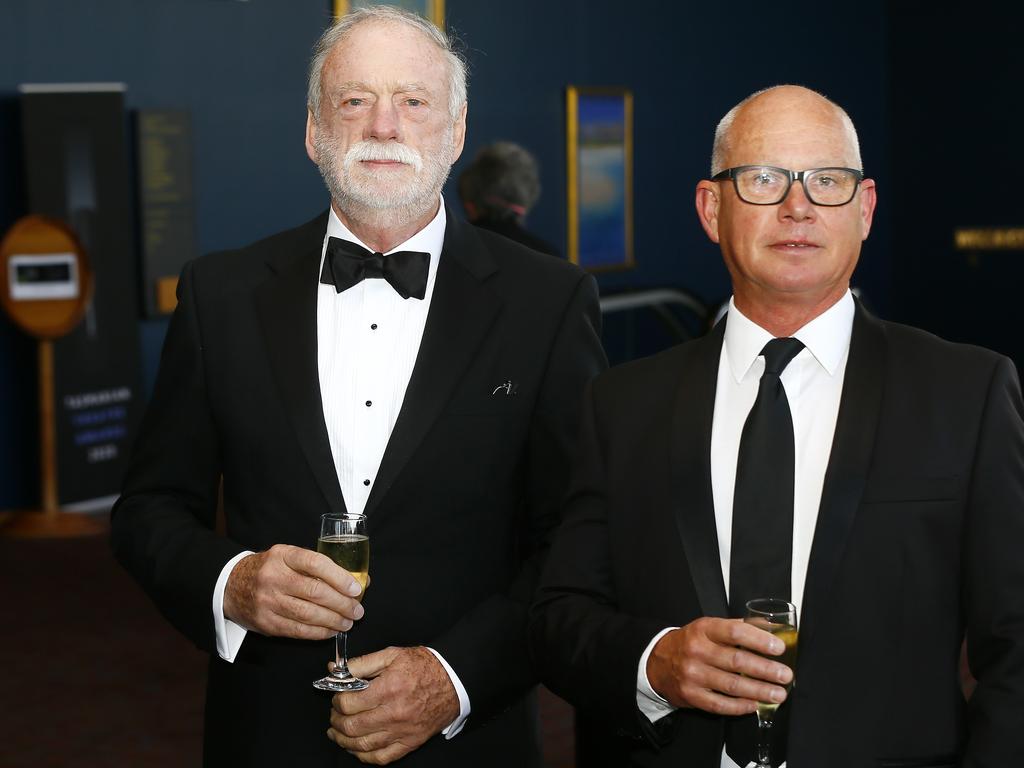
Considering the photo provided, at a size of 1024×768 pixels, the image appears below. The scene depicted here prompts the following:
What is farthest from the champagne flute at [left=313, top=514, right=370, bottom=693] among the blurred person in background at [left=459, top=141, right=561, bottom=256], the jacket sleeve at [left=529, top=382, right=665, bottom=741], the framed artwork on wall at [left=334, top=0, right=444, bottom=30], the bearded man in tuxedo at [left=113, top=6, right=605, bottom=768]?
the framed artwork on wall at [left=334, top=0, right=444, bottom=30]

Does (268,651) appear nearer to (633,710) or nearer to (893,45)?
(633,710)

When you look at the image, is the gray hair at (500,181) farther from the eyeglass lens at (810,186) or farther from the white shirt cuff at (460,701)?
the eyeglass lens at (810,186)

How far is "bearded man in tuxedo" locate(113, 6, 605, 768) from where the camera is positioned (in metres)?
2.22

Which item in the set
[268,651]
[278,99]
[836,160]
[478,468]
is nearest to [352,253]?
[478,468]

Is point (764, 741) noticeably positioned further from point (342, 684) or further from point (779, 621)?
point (342, 684)

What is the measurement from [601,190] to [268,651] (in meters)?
8.86

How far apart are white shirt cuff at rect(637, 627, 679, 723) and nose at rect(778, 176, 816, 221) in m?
0.55

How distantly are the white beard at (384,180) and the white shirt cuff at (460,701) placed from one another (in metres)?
0.68

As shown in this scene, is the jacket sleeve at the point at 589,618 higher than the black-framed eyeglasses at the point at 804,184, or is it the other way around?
the black-framed eyeglasses at the point at 804,184

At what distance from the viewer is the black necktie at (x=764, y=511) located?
184 cm

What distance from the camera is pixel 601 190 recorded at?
1088 cm

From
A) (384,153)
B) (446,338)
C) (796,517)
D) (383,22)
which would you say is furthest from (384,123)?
(796,517)

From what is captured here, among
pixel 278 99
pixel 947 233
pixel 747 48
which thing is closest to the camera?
pixel 278 99

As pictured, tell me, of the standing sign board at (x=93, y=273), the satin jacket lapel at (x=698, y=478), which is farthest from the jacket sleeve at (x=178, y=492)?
the standing sign board at (x=93, y=273)
